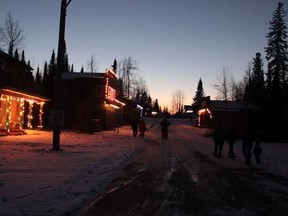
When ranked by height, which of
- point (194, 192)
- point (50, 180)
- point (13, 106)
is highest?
point (13, 106)

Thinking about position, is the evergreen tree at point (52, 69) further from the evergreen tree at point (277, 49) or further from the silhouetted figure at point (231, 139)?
the silhouetted figure at point (231, 139)

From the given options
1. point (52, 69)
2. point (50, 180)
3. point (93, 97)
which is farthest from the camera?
point (52, 69)

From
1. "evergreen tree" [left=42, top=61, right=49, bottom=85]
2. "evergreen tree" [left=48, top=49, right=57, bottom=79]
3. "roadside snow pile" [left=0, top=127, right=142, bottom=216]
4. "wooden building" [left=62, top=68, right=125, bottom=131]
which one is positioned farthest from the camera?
"evergreen tree" [left=48, top=49, right=57, bottom=79]

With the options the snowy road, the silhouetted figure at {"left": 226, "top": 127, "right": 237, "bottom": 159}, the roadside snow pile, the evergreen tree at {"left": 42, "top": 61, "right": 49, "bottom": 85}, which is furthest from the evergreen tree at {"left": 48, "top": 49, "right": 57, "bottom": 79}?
the snowy road

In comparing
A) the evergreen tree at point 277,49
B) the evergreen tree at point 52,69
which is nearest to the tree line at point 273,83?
the evergreen tree at point 277,49

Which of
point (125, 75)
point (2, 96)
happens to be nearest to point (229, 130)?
point (2, 96)

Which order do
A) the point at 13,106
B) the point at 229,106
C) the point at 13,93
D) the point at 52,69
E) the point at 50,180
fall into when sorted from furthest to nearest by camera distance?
the point at 52,69 → the point at 229,106 → the point at 13,106 → the point at 13,93 → the point at 50,180

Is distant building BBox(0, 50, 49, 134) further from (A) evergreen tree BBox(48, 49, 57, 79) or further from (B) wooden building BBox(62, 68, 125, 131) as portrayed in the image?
(A) evergreen tree BBox(48, 49, 57, 79)

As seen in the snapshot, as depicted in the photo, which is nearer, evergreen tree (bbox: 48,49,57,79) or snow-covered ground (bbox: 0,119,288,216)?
snow-covered ground (bbox: 0,119,288,216)

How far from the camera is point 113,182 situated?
11289 millimetres

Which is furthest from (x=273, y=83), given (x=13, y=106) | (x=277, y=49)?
(x=13, y=106)

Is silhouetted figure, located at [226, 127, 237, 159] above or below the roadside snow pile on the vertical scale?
above

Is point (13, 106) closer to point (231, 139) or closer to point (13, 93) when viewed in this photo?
point (13, 93)

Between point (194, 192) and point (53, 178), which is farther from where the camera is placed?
point (53, 178)
